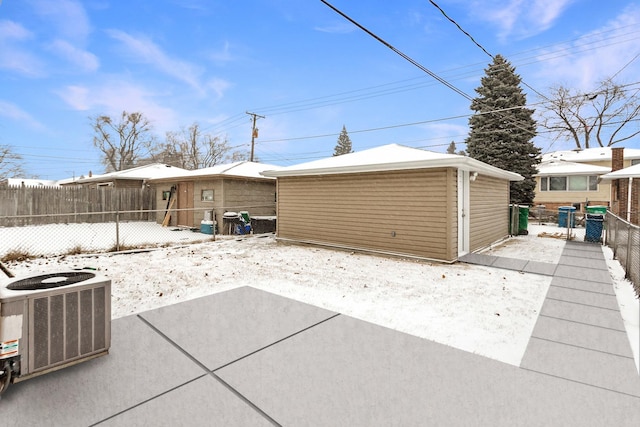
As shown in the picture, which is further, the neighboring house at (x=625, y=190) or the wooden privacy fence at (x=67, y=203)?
the wooden privacy fence at (x=67, y=203)

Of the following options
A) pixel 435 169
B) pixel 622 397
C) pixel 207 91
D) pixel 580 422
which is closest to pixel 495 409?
pixel 580 422

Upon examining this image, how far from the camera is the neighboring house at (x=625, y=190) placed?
12.2 meters

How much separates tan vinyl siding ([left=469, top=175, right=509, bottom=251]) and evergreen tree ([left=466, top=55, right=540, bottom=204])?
27.0ft

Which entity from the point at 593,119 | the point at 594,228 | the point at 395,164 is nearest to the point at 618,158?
the point at 594,228

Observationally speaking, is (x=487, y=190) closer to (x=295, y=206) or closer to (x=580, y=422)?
(x=295, y=206)

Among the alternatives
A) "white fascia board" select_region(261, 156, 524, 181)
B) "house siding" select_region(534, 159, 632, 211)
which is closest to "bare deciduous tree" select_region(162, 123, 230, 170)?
"white fascia board" select_region(261, 156, 524, 181)

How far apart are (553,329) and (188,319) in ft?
14.1

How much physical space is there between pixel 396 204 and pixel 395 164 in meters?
1.07

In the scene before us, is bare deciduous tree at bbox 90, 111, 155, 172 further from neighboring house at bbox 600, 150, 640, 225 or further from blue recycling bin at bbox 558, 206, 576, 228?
neighboring house at bbox 600, 150, 640, 225

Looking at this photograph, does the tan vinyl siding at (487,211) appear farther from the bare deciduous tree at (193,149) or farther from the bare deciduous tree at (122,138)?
the bare deciduous tree at (122,138)

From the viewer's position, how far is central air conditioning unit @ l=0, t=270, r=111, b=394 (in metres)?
2.23

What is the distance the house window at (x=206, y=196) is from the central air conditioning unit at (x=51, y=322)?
1158 cm

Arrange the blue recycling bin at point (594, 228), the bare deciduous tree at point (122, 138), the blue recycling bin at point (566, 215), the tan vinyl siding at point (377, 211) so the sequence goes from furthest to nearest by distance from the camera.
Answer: the bare deciduous tree at point (122, 138) < the blue recycling bin at point (566, 215) < the blue recycling bin at point (594, 228) < the tan vinyl siding at point (377, 211)

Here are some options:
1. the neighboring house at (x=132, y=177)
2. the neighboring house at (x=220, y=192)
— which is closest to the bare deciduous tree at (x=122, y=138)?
the neighboring house at (x=132, y=177)
